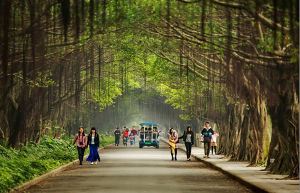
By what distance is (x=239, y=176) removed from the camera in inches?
909

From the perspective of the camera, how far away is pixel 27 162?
25.5m

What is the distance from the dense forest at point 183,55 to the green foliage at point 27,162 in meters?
1.36

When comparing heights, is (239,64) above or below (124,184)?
above

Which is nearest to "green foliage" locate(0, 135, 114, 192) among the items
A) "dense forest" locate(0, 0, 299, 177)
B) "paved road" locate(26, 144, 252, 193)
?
"paved road" locate(26, 144, 252, 193)

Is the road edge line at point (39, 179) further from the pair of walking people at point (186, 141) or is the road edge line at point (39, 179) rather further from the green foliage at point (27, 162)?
the pair of walking people at point (186, 141)

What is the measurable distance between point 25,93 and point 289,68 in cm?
1709

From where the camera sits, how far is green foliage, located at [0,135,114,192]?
1851 cm

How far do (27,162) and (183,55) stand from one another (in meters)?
13.4

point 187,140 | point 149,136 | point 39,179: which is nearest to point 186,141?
point 187,140

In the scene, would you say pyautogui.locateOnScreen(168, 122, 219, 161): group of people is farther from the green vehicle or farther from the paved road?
the green vehicle

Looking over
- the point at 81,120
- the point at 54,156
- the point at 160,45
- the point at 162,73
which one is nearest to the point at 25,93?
the point at 54,156

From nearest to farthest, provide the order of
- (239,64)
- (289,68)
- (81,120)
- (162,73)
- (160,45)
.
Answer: (289,68) < (239,64) < (160,45) < (162,73) < (81,120)

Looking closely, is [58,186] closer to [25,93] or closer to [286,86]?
[286,86]

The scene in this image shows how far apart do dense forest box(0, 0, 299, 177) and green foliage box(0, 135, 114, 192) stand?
1.36 meters
